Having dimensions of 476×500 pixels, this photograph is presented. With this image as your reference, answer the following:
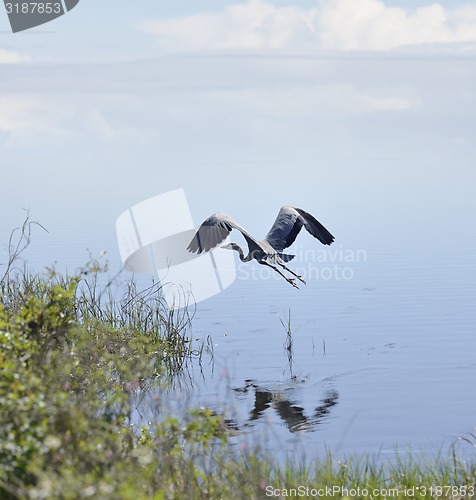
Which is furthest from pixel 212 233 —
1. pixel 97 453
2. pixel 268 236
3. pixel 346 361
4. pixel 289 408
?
pixel 97 453

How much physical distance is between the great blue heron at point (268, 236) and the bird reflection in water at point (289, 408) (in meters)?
1.82

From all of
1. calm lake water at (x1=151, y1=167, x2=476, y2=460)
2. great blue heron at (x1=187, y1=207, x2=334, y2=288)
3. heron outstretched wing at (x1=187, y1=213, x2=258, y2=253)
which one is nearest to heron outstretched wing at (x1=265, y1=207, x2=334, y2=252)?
great blue heron at (x1=187, y1=207, x2=334, y2=288)

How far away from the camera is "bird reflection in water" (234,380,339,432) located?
12609 millimetres

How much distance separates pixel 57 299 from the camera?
782 centimetres

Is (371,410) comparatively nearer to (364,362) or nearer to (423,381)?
(423,381)

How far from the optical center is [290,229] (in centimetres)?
1485

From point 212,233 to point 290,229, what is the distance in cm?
192

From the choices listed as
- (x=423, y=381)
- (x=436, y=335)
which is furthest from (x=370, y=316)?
(x=423, y=381)

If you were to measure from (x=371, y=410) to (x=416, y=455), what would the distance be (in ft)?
9.31

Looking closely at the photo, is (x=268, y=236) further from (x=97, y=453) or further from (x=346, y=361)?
(x=97, y=453)

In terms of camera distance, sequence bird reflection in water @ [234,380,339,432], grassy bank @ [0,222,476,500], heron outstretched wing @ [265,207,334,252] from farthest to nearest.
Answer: heron outstretched wing @ [265,207,334,252] < bird reflection in water @ [234,380,339,432] < grassy bank @ [0,222,476,500]

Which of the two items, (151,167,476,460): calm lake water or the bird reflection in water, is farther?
the bird reflection in water

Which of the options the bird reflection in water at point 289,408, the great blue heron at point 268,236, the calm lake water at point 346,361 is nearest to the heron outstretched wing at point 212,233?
the great blue heron at point 268,236

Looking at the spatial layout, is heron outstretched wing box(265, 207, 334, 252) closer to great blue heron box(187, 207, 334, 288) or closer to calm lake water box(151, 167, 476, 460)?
great blue heron box(187, 207, 334, 288)
